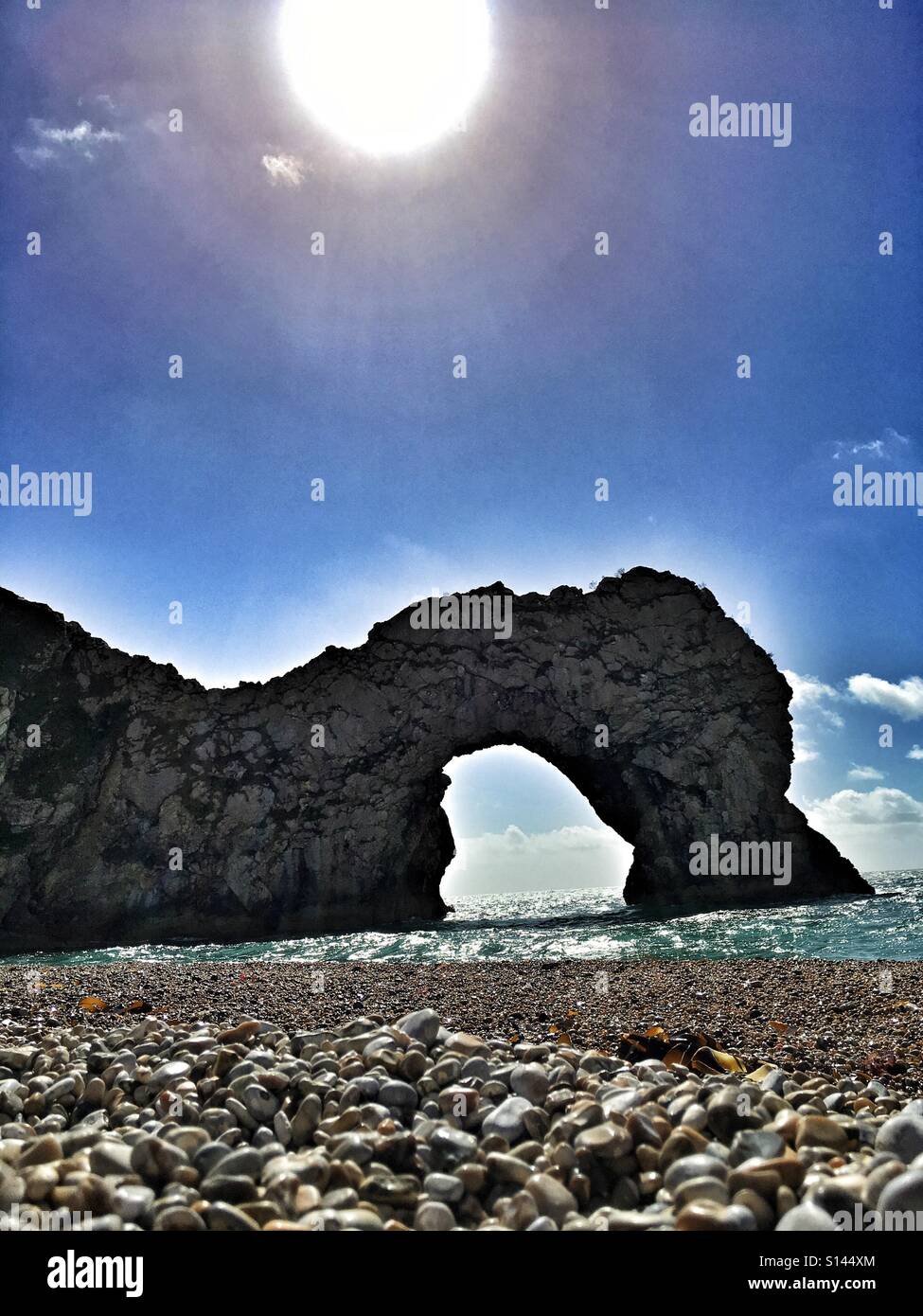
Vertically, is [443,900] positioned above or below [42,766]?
below

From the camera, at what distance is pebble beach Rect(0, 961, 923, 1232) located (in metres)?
2.79

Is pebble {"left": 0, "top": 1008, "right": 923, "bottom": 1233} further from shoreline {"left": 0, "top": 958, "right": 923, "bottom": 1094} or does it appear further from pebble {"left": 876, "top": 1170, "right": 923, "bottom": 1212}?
shoreline {"left": 0, "top": 958, "right": 923, "bottom": 1094}

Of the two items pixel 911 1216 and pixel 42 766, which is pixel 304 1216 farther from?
pixel 42 766

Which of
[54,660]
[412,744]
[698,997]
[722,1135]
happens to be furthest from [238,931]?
[722,1135]

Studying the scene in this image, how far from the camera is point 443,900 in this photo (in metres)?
41.2

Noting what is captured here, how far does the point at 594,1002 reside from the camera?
28.0ft

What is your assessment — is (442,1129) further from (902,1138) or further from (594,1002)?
(594,1002)

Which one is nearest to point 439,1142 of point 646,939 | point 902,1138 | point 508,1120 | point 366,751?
point 508,1120

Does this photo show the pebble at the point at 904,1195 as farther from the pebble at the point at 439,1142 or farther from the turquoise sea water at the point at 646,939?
the turquoise sea water at the point at 646,939

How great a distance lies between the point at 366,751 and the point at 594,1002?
90.5ft

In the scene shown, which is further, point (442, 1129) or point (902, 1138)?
point (442, 1129)

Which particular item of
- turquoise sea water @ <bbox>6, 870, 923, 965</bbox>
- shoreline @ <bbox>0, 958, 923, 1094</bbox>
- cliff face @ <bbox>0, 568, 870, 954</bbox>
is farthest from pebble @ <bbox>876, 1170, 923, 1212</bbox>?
cliff face @ <bbox>0, 568, 870, 954</bbox>

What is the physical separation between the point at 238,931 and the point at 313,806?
6396 mm

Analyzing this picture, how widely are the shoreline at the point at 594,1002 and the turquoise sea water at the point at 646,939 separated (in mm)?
3469
